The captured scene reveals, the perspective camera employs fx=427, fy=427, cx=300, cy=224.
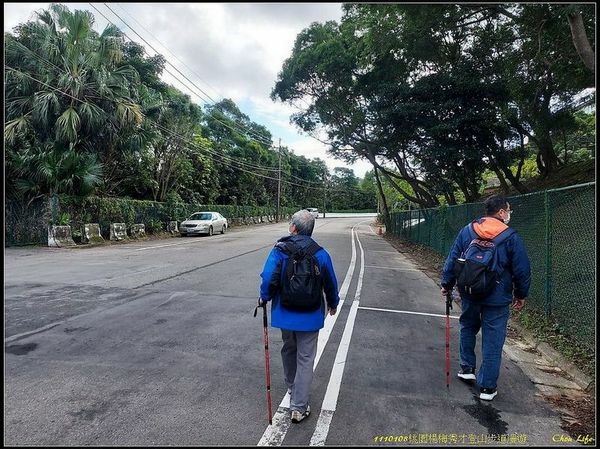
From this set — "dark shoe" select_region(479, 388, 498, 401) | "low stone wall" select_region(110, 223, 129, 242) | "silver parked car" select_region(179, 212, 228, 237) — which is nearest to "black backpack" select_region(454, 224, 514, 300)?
"dark shoe" select_region(479, 388, 498, 401)

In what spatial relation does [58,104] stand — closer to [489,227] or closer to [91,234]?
[91,234]

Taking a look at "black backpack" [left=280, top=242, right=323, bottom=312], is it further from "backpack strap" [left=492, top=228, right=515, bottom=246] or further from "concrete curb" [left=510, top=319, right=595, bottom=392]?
"concrete curb" [left=510, top=319, right=595, bottom=392]

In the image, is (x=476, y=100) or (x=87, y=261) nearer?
(x=87, y=261)

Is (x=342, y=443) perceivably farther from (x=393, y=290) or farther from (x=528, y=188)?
(x=528, y=188)

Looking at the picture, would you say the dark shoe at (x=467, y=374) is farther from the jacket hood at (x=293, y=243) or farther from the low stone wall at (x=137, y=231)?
Result: the low stone wall at (x=137, y=231)

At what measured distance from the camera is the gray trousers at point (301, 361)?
340 centimetres

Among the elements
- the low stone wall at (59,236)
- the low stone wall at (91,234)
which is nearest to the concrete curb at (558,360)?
the low stone wall at (59,236)

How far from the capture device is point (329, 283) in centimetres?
350

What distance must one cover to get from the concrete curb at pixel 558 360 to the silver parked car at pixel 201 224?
2057cm

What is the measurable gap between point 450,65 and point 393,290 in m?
10.5

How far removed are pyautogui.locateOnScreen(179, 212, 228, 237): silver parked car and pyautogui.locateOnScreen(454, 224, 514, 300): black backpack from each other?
22.1 metres

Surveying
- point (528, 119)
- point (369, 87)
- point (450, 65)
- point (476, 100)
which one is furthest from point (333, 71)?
point (528, 119)

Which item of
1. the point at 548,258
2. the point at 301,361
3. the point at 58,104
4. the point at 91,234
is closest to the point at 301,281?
the point at 301,361

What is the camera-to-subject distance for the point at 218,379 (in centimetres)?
407
